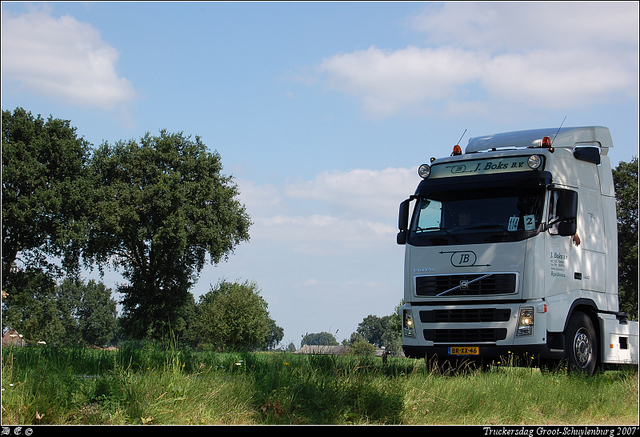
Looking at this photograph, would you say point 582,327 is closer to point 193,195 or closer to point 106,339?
point 193,195

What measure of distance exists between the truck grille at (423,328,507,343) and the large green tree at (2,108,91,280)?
29940 millimetres

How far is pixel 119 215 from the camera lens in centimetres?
4103

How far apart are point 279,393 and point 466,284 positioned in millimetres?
4839

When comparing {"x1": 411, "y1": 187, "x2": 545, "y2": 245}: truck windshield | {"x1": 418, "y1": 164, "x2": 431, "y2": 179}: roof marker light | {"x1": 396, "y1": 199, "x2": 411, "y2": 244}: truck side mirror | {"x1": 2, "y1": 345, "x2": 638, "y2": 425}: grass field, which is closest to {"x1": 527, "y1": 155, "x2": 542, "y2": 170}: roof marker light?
{"x1": 411, "y1": 187, "x2": 545, "y2": 245}: truck windshield

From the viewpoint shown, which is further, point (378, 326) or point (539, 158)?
point (378, 326)

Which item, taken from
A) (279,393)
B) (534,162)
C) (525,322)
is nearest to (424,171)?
(534,162)

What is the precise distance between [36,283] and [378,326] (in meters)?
68.3

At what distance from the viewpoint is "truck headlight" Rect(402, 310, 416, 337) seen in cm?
1141

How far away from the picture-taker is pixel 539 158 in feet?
35.9

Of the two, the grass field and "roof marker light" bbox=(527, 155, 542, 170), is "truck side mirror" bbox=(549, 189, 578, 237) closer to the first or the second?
"roof marker light" bbox=(527, 155, 542, 170)

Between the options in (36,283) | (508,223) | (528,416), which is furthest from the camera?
(36,283)

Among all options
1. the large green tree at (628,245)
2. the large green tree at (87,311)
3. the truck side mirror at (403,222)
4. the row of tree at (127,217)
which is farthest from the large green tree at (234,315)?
the large green tree at (87,311)
